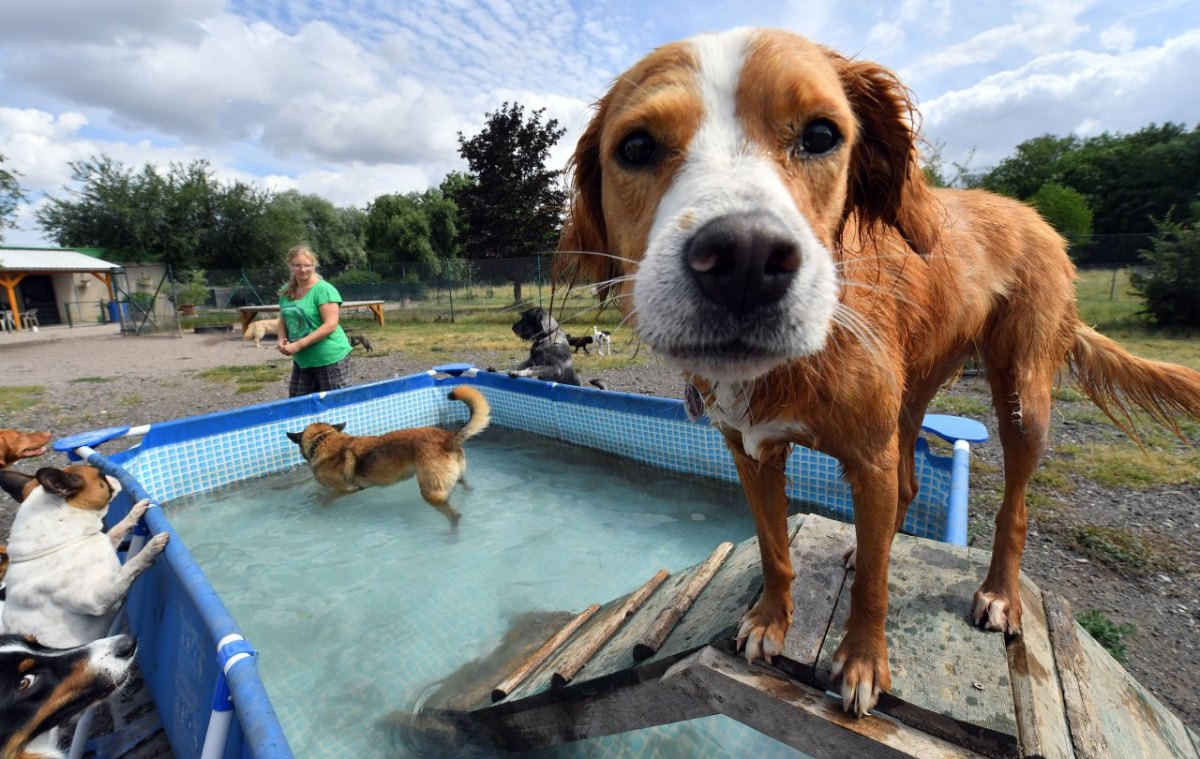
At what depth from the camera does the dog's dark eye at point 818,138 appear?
4.88ft

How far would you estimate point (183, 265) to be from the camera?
36.6 meters

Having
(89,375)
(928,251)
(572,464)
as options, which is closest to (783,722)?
(928,251)

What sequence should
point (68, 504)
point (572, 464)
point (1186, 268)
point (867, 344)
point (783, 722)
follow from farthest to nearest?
point (1186, 268) → point (572, 464) → point (68, 504) → point (783, 722) → point (867, 344)

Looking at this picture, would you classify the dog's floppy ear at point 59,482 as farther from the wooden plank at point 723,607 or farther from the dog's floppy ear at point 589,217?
the wooden plank at point 723,607

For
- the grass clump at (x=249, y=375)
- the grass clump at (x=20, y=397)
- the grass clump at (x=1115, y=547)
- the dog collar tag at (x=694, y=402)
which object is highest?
the dog collar tag at (x=694, y=402)

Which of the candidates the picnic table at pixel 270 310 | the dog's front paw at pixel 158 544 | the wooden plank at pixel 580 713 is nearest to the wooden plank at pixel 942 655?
the wooden plank at pixel 580 713

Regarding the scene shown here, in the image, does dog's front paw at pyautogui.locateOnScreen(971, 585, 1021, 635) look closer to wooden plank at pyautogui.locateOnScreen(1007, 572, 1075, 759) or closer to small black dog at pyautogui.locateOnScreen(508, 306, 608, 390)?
wooden plank at pyautogui.locateOnScreen(1007, 572, 1075, 759)

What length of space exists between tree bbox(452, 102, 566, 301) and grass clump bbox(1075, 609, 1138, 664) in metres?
24.5

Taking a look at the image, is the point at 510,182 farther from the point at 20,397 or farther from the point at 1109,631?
the point at 1109,631

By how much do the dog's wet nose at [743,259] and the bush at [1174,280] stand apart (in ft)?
58.2

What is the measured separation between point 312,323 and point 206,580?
3.95 metres

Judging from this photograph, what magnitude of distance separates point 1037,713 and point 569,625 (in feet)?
7.85

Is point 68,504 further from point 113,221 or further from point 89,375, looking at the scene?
point 113,221

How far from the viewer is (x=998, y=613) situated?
203cm
